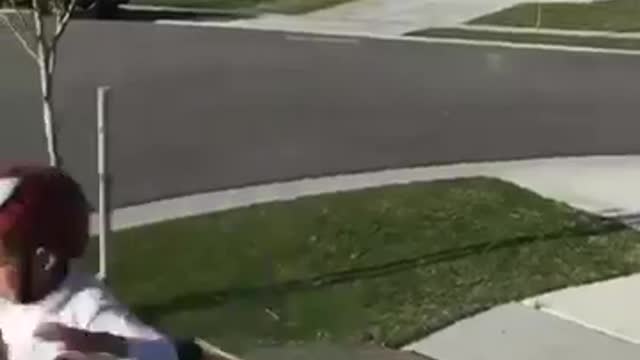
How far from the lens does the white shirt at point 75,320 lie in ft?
7.15

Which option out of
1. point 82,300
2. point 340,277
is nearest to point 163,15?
point 340,277

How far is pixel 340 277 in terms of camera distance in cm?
858

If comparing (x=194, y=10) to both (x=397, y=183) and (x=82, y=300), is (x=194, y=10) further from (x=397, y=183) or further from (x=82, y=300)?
(x=82, y=300)

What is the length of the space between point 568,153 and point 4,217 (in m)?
12.3

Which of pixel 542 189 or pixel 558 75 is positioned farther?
pixel 558 75

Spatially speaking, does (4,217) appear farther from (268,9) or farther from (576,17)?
(268,9)

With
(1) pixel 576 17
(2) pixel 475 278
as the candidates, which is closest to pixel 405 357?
(2) pixel 475 278

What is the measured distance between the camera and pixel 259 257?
899cm

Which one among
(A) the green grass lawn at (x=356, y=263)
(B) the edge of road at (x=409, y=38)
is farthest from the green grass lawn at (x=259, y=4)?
(A) the green grass lawn at (x=356, y=263)

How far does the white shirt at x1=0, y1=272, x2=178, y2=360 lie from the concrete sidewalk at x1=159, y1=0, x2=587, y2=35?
76.9ft

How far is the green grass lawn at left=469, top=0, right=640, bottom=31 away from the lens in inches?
1046

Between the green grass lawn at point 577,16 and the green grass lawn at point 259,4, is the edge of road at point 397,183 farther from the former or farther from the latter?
the green grass lawn at point 259,4

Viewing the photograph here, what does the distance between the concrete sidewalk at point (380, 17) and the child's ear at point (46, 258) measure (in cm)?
2352

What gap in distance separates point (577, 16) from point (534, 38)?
10.5ft
